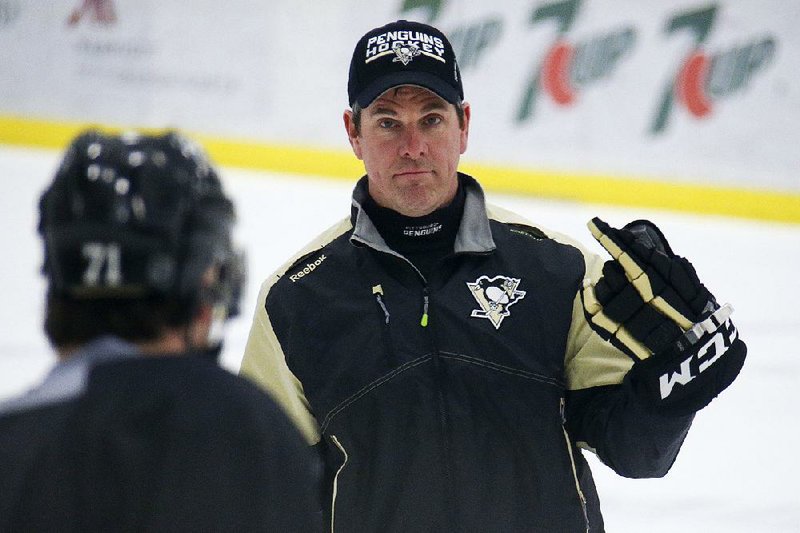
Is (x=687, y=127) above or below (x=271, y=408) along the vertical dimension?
above

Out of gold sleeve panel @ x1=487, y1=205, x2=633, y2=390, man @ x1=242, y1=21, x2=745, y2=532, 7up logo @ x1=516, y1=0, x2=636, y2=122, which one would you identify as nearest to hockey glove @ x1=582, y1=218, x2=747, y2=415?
man @ x1=242, y1=21, x2=745, y2=532

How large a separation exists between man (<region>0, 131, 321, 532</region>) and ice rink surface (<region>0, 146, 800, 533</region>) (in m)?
1.07

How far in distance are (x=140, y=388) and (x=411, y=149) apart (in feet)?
3.44

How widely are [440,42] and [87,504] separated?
3.99 ft

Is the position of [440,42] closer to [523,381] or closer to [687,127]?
[523,381]

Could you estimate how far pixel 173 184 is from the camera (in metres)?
0.93

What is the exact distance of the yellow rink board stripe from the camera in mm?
5668

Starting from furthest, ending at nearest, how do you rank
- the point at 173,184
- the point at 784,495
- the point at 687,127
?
1. the point at 687,127
2. the point at 784,495
3. the point at 173,184

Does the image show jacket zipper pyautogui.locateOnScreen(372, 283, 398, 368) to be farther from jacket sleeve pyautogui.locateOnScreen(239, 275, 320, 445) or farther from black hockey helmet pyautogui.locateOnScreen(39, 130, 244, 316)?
black hockey helmet pyautogui.locateOnScreen(39, 130, 244, 316)

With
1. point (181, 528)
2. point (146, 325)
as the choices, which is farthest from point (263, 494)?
point (146, 325)

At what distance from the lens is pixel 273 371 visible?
70.6 inches

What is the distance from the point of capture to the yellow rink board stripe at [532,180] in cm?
567

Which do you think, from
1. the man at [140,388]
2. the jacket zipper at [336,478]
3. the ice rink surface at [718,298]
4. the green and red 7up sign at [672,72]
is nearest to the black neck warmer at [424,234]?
the jacket zipper at [336,478]

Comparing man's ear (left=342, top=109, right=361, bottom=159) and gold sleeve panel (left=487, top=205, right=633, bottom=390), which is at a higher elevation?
man's ear (left=342, top=109, right=361, bottom=159)
